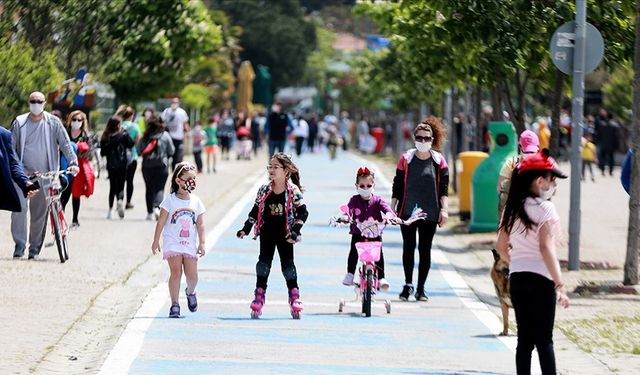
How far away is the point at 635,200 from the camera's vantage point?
16.7 m

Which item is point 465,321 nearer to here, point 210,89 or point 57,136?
point 57,136

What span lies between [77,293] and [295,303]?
2277mm

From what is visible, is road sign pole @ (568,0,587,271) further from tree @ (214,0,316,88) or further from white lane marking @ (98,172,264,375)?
tree @ (214,0,316,88)

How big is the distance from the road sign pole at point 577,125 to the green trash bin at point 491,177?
12.2 ft

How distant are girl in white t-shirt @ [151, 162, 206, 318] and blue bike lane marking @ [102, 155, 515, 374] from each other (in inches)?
15.1

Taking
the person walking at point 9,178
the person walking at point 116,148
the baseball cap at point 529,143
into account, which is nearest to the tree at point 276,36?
the person walking at point 116,148

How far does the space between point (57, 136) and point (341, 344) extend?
656 cm

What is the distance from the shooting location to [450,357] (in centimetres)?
1179

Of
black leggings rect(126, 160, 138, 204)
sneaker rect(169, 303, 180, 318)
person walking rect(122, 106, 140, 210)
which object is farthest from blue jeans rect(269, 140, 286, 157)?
sneaker rect(169, 303, 180, 318)

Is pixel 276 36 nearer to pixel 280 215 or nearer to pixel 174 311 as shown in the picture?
pixel 280 215

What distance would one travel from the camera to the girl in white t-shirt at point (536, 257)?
30.2ft

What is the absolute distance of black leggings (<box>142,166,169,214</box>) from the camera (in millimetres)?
24219

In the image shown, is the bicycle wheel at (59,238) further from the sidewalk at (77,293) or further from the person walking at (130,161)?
the person walking at (130,161)

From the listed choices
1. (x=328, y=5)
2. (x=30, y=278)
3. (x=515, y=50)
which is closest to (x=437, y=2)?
(x=515, y=50)
